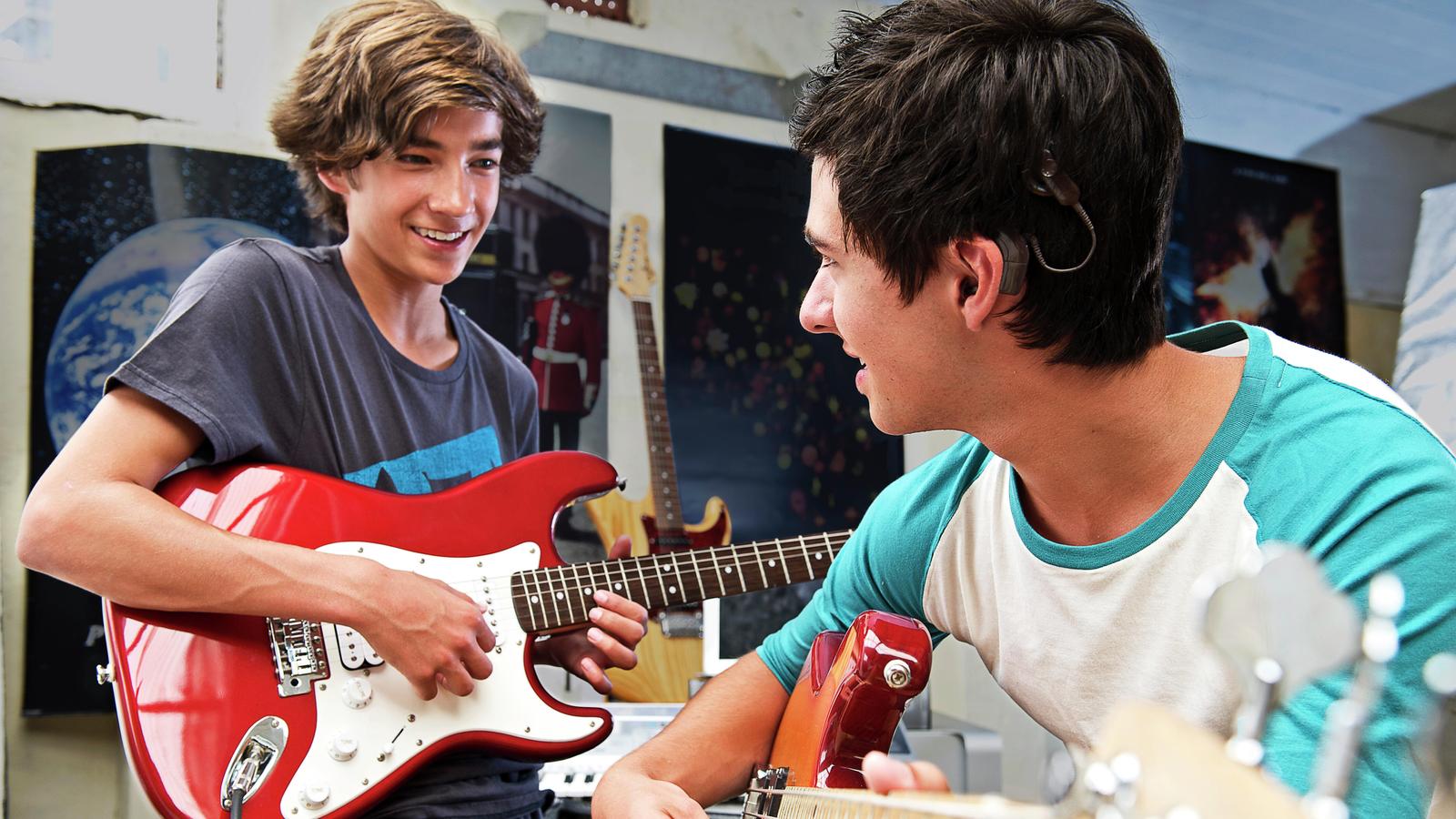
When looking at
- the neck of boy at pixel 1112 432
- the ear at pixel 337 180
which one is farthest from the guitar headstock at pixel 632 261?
the neck of boy at pixel 1112 432

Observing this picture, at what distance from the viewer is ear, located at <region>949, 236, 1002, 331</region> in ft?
3.26

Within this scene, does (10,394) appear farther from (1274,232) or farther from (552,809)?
(1274,232)

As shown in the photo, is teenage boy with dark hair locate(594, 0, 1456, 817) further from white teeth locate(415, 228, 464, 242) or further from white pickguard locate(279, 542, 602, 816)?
white teeth locate(415, 228, 464, 242)

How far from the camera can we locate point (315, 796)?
1292 millimetres

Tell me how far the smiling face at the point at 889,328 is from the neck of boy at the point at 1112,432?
72 mm

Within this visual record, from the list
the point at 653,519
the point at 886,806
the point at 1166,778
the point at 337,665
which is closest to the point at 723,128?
the point at 653,519

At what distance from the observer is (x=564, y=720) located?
144cm

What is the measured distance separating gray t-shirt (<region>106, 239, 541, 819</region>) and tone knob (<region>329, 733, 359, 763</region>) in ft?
0.30

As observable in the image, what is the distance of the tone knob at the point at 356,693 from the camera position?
1358mm

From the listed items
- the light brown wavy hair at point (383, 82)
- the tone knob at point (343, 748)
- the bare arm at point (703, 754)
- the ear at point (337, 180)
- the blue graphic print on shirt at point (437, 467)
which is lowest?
the tone knob at point (343, 748)

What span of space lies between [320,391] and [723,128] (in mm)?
1544

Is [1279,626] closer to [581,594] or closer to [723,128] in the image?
[581,594]

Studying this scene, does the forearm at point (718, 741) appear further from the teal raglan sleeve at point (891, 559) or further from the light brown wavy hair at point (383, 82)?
the light brown wavy hair at point (383, 82)

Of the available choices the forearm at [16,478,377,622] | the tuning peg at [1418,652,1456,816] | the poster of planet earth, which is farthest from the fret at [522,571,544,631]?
the tuning peg at [1418,652,1456,816]
